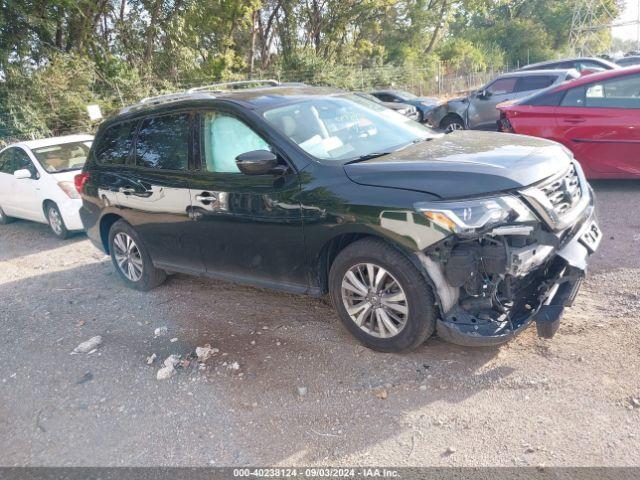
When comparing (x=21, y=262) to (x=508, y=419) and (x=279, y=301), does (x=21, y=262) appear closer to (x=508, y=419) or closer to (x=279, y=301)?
(x=279, y=301)

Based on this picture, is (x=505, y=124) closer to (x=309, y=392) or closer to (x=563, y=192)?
(x=563, y=192)

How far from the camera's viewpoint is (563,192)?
141 inches

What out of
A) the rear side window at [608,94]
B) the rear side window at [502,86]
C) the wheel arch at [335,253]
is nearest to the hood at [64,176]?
the wheel arch at [335,253]

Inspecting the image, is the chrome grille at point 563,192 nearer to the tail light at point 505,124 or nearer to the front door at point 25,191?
the tail light at point 505,124

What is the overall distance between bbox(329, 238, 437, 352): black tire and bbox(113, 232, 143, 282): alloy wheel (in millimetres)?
2576

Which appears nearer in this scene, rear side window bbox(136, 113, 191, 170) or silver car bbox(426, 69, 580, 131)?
rear side window bbox(136, 113, 191, 170)

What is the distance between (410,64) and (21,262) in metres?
30.6

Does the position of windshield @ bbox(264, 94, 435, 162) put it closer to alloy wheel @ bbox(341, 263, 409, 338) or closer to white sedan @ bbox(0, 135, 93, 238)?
alloy wheel @ bbox(341, 263, 409, 338)

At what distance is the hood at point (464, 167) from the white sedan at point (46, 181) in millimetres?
5604

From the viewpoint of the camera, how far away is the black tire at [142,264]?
5328 mm

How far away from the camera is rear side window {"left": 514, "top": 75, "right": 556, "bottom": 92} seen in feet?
38.0

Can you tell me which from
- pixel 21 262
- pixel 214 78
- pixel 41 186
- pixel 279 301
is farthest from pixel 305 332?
pixel 214 78

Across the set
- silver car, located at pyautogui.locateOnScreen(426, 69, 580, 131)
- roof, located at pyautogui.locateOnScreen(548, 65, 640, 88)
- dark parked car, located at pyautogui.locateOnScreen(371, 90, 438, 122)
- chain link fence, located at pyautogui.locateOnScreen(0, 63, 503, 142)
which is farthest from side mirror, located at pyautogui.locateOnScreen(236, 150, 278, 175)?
dark parked car, located at pyautogui.locateOnScreen(371, 90, 438, 122)

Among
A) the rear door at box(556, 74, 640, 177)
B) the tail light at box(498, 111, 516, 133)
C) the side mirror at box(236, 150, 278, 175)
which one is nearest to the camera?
the side mirror at box(236, 150, 278, 175)
